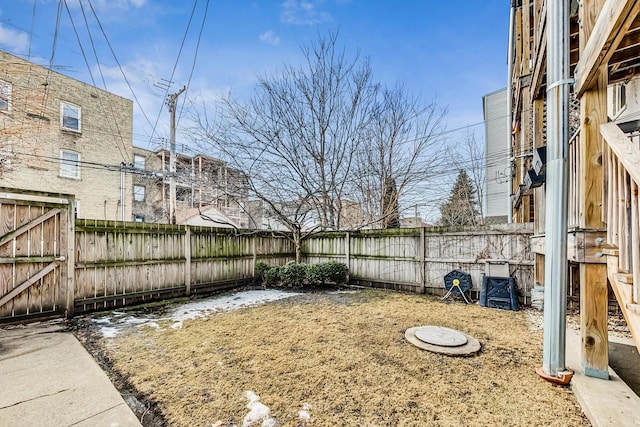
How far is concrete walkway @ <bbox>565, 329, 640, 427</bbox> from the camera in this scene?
1840 mm

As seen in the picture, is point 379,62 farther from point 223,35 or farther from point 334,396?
point 334,396

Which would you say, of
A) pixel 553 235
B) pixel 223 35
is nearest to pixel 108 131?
pixel 223 35

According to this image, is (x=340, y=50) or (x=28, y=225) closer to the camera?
(x=28, y=225)

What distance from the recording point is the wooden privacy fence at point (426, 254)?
5.40m

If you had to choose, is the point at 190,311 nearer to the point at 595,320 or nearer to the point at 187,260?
the point at 187,260

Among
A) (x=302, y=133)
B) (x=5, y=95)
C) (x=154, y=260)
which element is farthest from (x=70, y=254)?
(x=302, y=133)

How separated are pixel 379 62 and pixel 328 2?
7.72ft

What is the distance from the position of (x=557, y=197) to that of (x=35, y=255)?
251 inches

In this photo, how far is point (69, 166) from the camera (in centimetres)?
1148

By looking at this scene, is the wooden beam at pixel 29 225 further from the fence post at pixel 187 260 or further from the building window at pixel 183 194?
the building window at pixel 183 194

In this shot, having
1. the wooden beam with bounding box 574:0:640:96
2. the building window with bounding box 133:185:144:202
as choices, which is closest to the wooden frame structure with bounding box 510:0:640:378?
the wooden beam with bounding box 574:0:640:96

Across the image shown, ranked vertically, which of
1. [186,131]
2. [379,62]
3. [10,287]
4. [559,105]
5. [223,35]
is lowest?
[10,287]

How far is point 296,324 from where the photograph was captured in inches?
163

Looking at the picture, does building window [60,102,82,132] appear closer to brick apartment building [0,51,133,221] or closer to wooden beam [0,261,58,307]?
brick apartment building [0,51,133,221]
